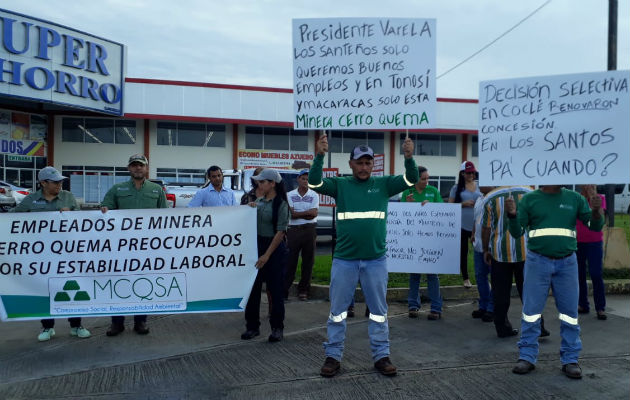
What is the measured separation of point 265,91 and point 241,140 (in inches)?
131

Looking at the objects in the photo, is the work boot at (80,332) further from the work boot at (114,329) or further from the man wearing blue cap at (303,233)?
the man wearing blue cap at (303,233)

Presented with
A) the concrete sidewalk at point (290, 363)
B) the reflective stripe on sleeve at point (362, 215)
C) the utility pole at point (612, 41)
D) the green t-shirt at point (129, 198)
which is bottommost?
the concrete sidewalk at point (290, 363)

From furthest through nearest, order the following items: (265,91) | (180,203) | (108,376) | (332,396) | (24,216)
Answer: (265,91), (180,203), (24,216), (108,376), (332,396)

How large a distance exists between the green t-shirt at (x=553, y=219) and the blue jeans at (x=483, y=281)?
1.80 m

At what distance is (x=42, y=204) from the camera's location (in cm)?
587

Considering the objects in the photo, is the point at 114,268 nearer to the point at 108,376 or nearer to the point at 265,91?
the point at 108,376

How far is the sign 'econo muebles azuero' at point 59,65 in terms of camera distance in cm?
2331

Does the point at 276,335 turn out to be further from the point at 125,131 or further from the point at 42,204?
the point at 125,131

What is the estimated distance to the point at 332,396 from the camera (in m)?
4.20

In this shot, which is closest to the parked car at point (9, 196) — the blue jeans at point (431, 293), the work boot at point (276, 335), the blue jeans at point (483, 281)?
the work boot at point (276, 335)

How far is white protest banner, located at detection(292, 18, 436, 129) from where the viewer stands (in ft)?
18.3

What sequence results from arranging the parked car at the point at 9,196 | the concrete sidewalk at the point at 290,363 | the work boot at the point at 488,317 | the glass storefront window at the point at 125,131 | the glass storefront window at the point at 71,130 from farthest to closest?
the glass storefront window at the point at 125,131 < the glass storefront window at the point at 71,130 < the parked car at the point at 9,196 < the work boot at the point at 488,317 < the concrete sidewalk at the point at 290,363

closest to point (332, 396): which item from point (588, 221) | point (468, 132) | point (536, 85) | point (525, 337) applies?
point (525, 337)

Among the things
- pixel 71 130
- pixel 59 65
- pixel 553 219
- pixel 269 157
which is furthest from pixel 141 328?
pixel 71 130
